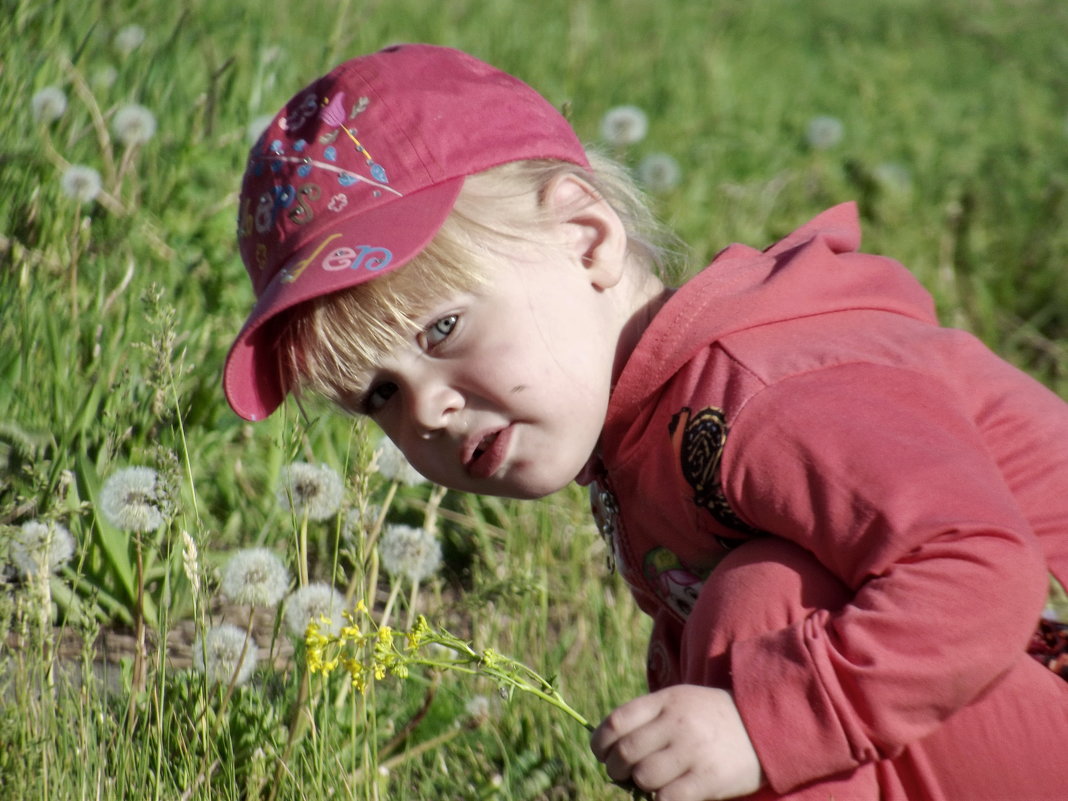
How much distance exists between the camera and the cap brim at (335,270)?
163cm

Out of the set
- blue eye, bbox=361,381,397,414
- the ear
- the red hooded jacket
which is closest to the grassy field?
blue eye, bbox=361,381,397,414

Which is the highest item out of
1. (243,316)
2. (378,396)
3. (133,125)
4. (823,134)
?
(378,396)

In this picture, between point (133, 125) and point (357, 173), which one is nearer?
point (357, 173)

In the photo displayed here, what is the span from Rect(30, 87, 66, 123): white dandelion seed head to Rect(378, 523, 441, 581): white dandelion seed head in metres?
1.41

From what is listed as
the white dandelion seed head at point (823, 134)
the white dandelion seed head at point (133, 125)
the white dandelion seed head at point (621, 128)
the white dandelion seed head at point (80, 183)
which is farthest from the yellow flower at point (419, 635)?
the white dandelion seed head at point (823, 134)

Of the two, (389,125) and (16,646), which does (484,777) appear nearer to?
(16,646)

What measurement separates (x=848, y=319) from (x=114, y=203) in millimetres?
1697

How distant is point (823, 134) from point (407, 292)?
273cm

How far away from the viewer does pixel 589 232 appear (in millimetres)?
1845

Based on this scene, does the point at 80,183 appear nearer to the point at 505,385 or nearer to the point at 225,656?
the point at 225,656

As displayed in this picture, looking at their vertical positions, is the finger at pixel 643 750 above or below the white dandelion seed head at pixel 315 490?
above

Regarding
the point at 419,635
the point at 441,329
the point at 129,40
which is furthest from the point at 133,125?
the point at 419,635

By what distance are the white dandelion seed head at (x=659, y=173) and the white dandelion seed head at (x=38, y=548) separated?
2078 mm

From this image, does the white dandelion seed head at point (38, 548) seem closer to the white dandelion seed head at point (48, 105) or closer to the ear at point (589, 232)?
the ear at point (589, 232)
